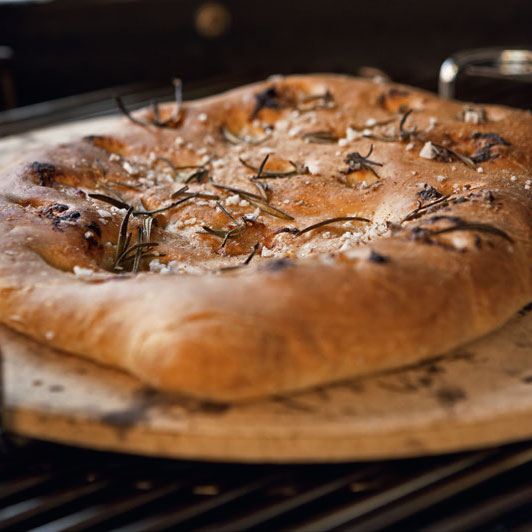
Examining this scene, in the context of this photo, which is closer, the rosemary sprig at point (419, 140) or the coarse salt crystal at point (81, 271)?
the coarse salt crystal at point (81, 271)

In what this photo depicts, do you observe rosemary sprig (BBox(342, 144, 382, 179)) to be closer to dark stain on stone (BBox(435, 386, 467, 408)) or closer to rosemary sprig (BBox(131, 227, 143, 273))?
rosemary sprig (BBox(131, 227, 143, 273))

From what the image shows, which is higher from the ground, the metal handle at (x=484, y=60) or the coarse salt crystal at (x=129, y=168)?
the metal handle at (x=484, y=60)

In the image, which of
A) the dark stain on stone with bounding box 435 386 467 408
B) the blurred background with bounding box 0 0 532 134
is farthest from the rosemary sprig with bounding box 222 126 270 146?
the blurred background with bounding box 0 0 532 134

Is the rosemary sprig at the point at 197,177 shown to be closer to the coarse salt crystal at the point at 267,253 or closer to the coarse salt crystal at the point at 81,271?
the coarse salt crystal at the point at 267,253

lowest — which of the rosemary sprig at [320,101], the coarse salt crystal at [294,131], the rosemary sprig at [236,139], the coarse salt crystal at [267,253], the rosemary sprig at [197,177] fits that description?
the coarse salt crystal at [267,253]

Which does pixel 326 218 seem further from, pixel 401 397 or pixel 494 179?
pixel 401 397

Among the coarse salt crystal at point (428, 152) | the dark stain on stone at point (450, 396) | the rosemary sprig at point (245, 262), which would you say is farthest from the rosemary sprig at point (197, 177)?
the dark stain on stone at point (450, 396)

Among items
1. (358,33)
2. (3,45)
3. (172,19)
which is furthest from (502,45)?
(3,45)
